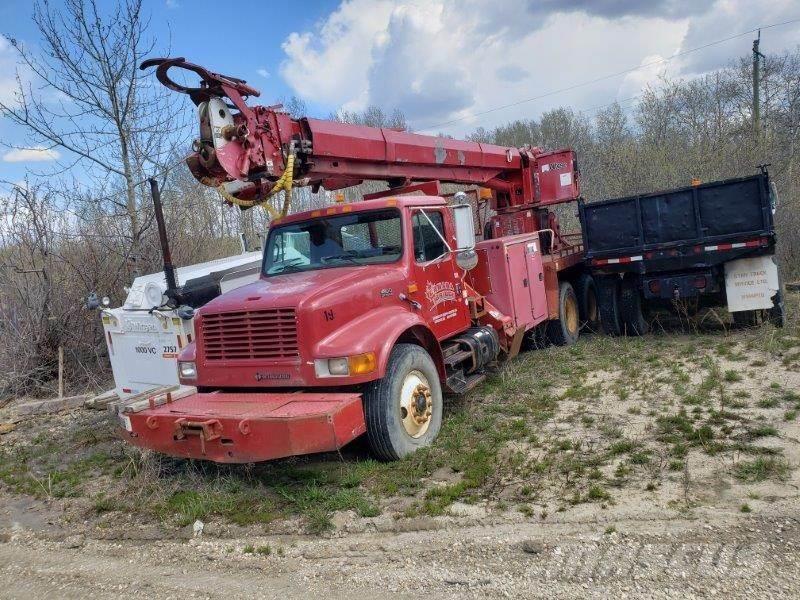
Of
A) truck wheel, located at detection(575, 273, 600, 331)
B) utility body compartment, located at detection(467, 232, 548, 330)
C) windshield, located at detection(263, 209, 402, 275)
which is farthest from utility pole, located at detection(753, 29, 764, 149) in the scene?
windshield, located at detection(263, 209, 402, 275)

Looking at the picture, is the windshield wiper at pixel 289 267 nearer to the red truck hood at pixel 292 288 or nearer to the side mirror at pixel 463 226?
the red truck hood at pixel 292 288

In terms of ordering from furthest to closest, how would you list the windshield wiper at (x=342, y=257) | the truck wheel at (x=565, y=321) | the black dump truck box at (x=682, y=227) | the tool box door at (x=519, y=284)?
the truck wheel at (x=565, y=321), the black dump truck box at (x=682, y=227), the tool box door at (x=519, y=284), the windshield wiper at (x=342, y=257)

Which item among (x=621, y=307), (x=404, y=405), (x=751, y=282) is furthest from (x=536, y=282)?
(x=404, y=405)

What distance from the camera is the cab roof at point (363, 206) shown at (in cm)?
614

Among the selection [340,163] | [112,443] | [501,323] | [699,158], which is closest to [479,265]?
[501,323]

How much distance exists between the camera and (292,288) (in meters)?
5.38

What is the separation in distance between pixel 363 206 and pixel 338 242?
0.44 m

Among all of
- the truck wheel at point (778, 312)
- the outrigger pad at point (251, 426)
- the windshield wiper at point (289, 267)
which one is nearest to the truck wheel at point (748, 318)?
the truck wheel at point (778, 312)

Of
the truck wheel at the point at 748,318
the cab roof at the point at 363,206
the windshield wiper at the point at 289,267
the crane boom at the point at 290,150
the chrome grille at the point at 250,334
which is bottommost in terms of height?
the truck wheel at the point at 748,318

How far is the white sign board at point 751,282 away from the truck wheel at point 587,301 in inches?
88.8

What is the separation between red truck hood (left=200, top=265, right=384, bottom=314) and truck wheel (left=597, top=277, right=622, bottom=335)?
5190 mm

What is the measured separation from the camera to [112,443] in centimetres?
687

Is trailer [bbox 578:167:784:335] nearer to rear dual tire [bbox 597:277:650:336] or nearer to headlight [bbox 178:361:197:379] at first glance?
rear dual tire [bbox 597:277:650:336]

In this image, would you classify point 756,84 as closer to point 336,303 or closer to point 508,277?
point 508,277
